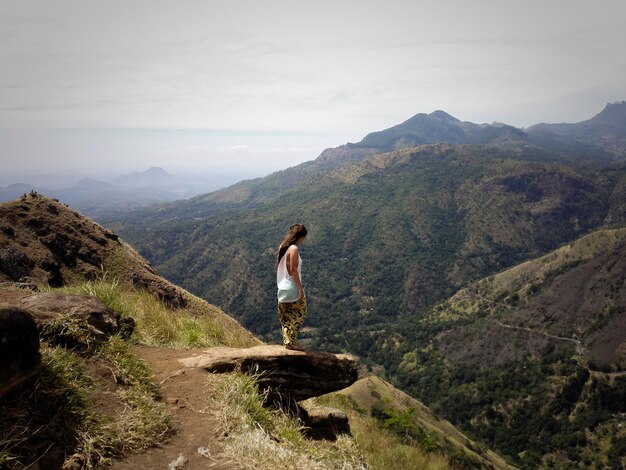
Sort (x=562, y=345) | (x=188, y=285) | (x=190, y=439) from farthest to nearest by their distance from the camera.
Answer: (x=188, y=285)
(x=562, y=345)
(x=190, y=439)

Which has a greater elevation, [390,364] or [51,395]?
[51,395]

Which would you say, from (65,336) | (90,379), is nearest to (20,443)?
(90,379)

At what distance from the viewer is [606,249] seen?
445 ft

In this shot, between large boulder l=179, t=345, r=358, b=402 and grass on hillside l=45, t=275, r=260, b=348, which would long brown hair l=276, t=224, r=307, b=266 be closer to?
large boulder l=179, t=345, r=358, b=402

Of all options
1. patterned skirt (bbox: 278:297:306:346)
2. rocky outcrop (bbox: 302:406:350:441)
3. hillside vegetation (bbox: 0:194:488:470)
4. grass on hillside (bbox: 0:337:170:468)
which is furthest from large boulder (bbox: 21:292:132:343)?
rocky outcrop (bbox: 302:406:350:441)

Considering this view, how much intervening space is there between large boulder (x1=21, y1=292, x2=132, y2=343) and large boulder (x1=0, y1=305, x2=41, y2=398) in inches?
38.9

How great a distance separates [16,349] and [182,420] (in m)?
2.22

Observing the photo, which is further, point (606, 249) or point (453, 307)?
point (453, 307)

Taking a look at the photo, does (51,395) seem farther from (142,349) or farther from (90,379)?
(142,349)

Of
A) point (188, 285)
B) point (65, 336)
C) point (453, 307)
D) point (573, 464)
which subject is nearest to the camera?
point (65, 336)

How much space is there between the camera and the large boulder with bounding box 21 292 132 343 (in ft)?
17.1

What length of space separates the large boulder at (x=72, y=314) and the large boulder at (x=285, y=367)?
1.48 meters

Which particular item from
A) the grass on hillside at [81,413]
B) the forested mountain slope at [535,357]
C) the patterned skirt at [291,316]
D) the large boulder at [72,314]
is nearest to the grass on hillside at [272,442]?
the grass on hillside at [81,413]

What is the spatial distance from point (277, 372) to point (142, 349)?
2520 millimetres
